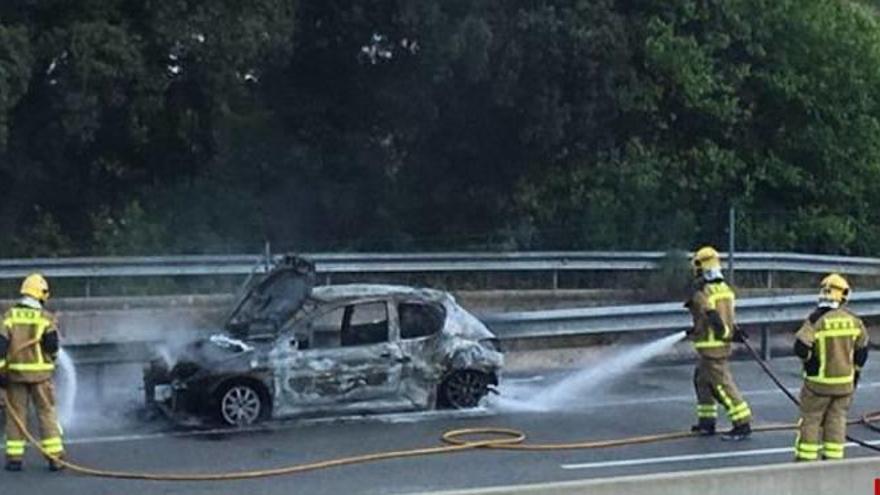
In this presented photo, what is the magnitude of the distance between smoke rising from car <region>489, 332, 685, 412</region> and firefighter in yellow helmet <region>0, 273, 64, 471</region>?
5.12m

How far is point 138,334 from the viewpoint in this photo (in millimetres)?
20484

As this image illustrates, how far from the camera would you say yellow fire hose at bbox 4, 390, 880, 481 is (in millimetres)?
14422

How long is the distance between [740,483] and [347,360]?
6.84 meters

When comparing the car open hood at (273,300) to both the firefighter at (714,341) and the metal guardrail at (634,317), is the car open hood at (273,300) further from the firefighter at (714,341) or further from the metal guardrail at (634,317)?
the firefighter at (714,341)

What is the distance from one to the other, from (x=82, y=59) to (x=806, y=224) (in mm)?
12155

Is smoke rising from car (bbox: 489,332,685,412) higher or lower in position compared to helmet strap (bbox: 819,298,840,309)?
lower

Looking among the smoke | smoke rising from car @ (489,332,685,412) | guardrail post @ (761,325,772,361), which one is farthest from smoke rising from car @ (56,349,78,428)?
guardrail post @ (761,325,772,361)

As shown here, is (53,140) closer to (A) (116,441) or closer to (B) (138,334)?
(B) (138,334)

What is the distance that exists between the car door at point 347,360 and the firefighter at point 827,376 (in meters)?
4.50

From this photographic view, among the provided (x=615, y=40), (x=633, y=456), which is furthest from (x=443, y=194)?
(x=633, y=456)

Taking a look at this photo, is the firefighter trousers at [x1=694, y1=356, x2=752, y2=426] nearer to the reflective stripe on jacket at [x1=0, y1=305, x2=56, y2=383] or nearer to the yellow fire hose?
the yellow fire hose

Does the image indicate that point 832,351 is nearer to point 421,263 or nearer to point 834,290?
point 834,290

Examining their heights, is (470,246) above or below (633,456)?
above

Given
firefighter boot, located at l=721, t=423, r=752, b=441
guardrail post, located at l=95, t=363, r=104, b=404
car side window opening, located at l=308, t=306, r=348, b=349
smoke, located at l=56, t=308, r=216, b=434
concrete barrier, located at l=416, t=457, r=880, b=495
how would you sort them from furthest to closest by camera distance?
guardrail post, located at l=95, t=363, r=104, b=404
smoke, located at l=56, t=308, r=216, b=434
car side window opening, located at l=308, t=306, r=348, b=349
firefighter boot, located at l=721, t=423, r=752, b=441
concrete barrier, located at l=416, t=457, r=880, b=495
